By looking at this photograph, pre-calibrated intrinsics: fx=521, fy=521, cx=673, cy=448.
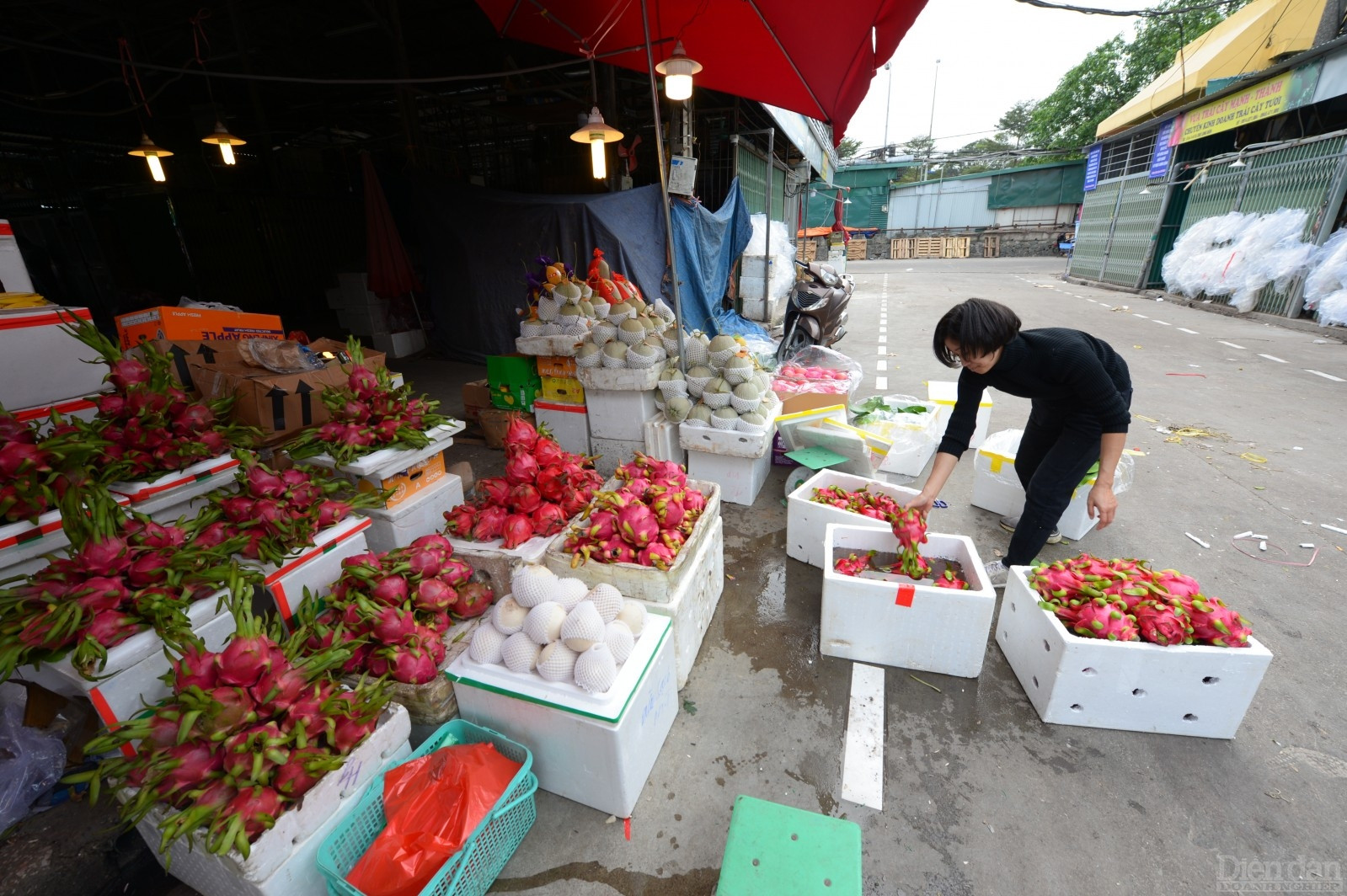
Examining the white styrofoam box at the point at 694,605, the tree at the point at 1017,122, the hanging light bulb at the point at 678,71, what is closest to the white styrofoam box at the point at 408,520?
the white styrofoam box at the point at 694,605

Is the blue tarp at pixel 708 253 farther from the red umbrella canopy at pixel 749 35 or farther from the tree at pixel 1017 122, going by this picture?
the tree at pixel 1017 122

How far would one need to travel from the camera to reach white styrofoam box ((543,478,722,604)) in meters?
2.34

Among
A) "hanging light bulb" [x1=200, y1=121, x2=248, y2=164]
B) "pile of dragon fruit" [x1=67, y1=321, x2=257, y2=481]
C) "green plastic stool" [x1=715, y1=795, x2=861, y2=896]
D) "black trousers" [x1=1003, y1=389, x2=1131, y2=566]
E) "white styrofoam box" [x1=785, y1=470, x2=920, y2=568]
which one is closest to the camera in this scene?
"green plastic stool" [x1=715, y1=795, x2=861, y2=896]

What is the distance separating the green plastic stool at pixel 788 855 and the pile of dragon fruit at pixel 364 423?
8.38 feet

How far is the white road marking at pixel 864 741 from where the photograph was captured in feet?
6.95

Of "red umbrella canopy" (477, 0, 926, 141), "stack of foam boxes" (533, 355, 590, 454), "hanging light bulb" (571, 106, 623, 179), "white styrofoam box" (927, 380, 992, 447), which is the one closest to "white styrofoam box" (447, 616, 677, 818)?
"stack of foam boxes" (533, 355, 590, 454)

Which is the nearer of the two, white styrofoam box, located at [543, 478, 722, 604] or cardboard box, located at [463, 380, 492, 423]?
white styrofoam box, located at [543, 478, 722, 604]

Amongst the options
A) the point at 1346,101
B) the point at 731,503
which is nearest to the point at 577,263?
the point at 731,503

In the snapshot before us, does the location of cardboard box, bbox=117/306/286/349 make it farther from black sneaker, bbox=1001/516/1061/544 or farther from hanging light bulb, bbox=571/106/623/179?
black sneaker, bbox=1001/516/1061/544

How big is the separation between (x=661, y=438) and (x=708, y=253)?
499 centimetres

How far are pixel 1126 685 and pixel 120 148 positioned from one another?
15786 mm

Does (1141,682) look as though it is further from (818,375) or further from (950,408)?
(818,375)

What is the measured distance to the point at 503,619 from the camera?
2.10 metres

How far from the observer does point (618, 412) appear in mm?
4449
